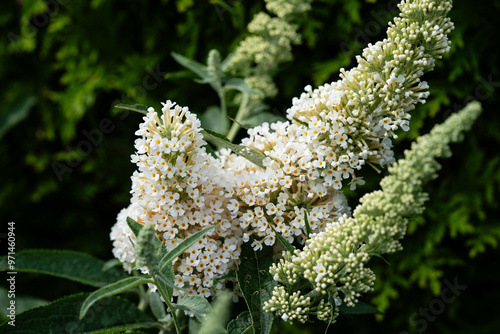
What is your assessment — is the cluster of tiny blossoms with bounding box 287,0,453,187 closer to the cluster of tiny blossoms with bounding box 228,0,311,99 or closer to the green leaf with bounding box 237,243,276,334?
the green leaf with bounding box 237,243,276,334

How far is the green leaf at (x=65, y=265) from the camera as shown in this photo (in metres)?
1.15

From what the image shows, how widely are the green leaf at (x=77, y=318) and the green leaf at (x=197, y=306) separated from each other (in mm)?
185

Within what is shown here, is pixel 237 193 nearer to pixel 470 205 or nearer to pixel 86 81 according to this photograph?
pixel 470 205

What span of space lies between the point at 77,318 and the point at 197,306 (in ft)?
1.16

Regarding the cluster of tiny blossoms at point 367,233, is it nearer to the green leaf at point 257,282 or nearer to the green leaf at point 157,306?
the green leaf at point 257,282

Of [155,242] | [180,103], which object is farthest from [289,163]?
[180,103]

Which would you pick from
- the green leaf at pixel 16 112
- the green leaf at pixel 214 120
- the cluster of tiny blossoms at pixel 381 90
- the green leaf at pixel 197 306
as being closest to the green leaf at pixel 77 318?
the green leaf at pixel 197 306

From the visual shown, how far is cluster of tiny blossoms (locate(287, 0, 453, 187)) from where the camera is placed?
0.82 m

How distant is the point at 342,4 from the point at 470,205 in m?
0.88

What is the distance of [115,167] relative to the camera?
7.27ft

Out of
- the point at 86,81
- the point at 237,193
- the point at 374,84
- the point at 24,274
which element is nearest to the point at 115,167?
the point at 86,81

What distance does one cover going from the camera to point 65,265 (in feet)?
3.96

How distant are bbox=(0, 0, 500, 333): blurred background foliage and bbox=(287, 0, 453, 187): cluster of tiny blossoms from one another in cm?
64

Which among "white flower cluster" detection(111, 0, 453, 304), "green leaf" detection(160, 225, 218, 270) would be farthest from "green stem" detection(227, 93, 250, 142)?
"green leaf" detection(160, 225, 218, 270)
